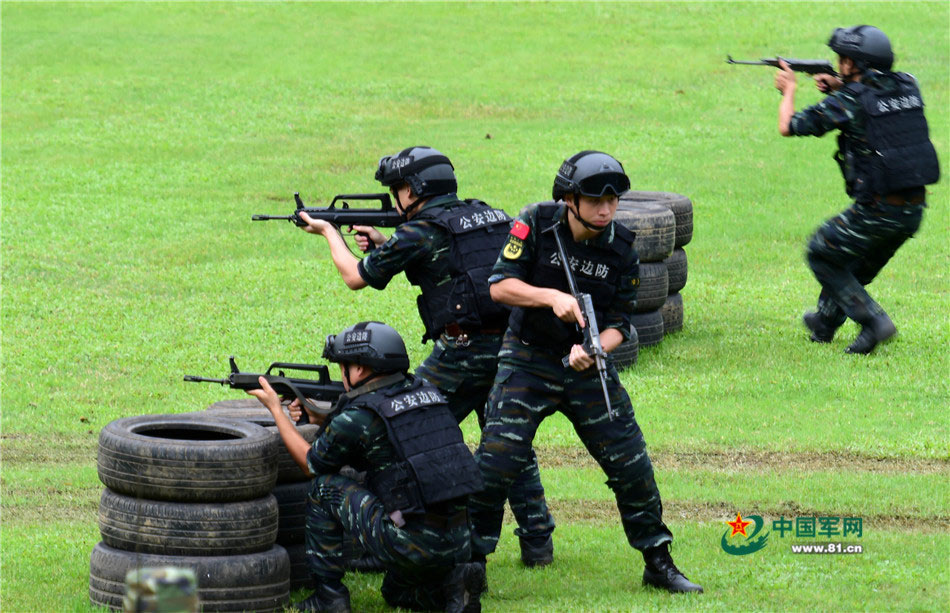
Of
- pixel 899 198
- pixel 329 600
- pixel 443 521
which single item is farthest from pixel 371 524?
pixel 899 198

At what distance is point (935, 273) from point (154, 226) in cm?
1108

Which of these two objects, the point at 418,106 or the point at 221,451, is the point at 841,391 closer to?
the point at 221,451

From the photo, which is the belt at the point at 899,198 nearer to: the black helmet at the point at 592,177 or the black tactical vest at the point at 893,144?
the black tactical vest at the point at 893,144

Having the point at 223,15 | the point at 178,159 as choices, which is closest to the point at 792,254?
the point at 178,159

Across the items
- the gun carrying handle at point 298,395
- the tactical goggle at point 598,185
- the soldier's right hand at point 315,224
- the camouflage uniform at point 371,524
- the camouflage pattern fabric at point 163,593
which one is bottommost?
the camouflage uniform at point 371,524

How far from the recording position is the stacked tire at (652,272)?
1436 cm

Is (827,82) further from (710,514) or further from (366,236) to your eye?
(366,236)

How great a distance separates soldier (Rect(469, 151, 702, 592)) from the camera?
795cm

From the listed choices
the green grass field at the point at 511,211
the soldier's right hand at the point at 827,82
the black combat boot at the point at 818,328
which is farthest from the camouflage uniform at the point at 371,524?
the black combat boot at the point at 818,328

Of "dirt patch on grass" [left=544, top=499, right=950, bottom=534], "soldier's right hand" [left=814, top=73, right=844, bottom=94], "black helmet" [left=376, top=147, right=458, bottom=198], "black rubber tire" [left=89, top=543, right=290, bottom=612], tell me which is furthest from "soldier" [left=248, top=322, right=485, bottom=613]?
"soldier's right hand" [left=814, top=73, right=844, bottom=94]

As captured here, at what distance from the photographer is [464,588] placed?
7.65 m

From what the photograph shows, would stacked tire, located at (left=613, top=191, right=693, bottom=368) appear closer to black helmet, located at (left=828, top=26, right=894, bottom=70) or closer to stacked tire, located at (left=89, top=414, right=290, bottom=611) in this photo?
black helmet, located at (left=828, top=26, right=894, bottom=70)

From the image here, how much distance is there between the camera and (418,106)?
28.5 m

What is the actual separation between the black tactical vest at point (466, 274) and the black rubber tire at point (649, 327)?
19.0 ft
